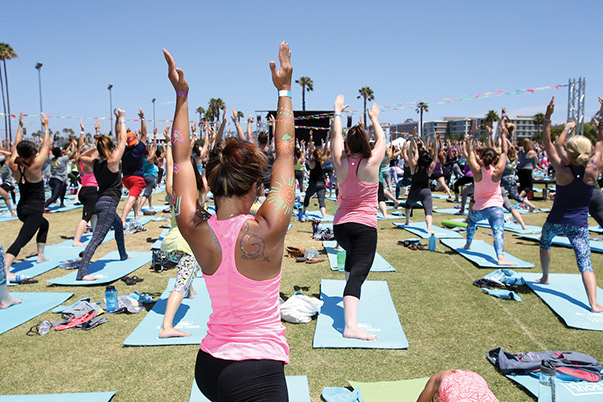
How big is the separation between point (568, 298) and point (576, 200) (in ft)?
4.12

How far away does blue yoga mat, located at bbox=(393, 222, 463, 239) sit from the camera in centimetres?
934

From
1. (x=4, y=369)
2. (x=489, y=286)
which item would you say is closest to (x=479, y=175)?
(x=489, y=286)

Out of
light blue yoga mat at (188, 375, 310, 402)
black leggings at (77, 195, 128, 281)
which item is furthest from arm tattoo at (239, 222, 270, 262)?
black leggings at (77, 195, 128, 281)

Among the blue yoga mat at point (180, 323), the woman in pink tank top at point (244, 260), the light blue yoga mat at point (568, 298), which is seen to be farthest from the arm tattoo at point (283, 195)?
the light blue yoga mat at point (568, 298)

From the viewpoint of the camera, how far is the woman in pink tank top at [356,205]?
436 centimetres

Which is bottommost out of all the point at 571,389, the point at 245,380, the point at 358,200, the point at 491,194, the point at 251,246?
the point at 571,389

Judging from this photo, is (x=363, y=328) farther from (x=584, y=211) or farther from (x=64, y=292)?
(x=64, y=292)

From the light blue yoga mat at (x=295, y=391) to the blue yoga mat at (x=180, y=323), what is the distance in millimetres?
899

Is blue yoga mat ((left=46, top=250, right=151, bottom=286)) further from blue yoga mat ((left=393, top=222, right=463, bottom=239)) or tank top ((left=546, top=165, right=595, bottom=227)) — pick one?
tank top ((left=546, top=165, right=595, bottom=227))

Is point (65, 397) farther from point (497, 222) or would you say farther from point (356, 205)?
point (497, 222)

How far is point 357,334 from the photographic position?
4316 millimetres

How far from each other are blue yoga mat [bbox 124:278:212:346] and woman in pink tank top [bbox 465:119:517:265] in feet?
15.7

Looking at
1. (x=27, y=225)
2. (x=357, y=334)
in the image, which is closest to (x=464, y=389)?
(x=357, y=334)

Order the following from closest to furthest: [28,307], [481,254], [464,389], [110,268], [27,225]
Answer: [464,389] → [28,307] → [27,225] → [110,268] → [481,254]
